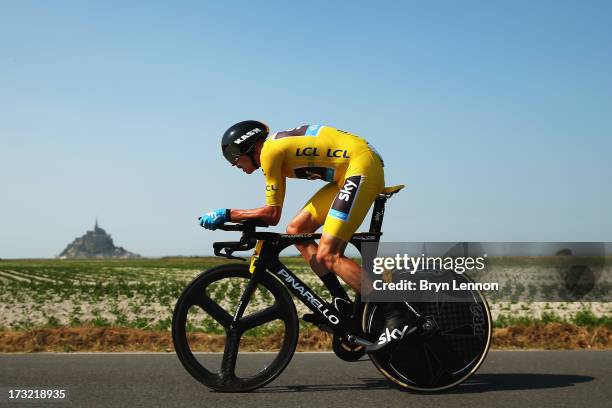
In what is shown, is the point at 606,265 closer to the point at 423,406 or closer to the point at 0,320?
the point at 423,406

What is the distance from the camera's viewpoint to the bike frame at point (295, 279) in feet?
14.9

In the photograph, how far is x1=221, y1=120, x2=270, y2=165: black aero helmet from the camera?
454cm

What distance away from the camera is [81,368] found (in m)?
5.27

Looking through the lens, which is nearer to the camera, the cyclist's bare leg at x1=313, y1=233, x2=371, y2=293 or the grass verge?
the cyclist's bare leg at x1=313, y1=233, x2=371, y2=293

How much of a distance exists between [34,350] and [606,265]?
45.6ft

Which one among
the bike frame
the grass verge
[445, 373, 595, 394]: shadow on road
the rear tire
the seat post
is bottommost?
the grass verge

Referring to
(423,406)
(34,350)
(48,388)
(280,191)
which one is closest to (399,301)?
(423,406)

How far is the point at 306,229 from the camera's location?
4754 millimetres

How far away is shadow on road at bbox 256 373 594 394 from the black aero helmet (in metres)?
1.66

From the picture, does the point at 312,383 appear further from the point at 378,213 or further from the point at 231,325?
the point at 378,213

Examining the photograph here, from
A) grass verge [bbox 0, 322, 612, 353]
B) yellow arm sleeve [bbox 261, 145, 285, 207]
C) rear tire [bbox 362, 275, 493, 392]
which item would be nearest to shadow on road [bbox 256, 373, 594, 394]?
rear tire [bbox 362, 275, 493, 392]

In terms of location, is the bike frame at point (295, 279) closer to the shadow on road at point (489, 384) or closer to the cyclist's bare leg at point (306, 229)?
the cyclist's bare leg at point (306, 229)

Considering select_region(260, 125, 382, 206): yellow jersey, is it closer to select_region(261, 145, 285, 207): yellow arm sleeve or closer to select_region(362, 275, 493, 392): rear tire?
select_region(261, 145, 285, 207): yellow arm sleeve

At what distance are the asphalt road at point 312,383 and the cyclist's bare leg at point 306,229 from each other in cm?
90
